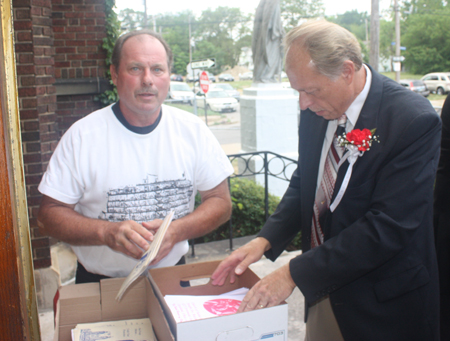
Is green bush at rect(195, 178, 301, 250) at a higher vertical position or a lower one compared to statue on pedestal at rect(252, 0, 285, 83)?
lower

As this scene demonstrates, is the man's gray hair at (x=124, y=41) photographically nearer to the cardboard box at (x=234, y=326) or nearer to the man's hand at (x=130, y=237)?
the man's hand at (x=130, y=237)

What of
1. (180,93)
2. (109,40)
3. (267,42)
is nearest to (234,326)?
(109,40)

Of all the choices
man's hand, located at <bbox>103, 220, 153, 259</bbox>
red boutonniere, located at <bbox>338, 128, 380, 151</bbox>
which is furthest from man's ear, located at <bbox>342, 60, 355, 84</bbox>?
man's hand, located at <bbox>103, 220, 153, 259</bbox>

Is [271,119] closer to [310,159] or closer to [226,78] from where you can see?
[310,159]

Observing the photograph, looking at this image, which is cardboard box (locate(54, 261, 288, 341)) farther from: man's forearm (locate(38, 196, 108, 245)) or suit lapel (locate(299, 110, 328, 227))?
suit lapel (locate(299, 110, 328, 227))

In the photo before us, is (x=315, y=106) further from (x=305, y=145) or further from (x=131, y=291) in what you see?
(x=131, y=291)

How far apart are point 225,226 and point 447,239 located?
3937 mm

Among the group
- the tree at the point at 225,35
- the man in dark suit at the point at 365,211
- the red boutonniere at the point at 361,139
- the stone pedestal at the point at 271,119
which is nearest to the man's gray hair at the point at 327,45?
the man in dark suit at the point at 365,211

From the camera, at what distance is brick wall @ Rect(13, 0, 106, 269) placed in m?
3.43

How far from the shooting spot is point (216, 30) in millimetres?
57594

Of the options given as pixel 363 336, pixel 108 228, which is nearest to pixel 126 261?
pixel 108 228

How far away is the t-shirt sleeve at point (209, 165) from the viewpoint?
6.39ft

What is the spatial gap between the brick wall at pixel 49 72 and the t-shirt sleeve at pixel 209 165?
2144 mm

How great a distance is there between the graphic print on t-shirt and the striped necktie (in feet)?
2.03
